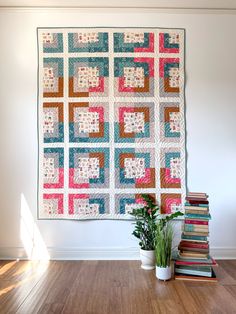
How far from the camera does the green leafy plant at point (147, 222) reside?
7.55 feet

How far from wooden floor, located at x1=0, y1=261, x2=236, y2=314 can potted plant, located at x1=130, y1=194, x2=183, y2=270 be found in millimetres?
121

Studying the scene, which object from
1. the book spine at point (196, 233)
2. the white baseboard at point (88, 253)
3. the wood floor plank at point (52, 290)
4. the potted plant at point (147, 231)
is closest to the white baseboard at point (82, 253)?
the white baseboard at point (88, 253)

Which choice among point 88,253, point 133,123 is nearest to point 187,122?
point 133,123

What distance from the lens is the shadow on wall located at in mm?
2564

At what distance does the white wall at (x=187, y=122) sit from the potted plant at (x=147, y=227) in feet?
0.71

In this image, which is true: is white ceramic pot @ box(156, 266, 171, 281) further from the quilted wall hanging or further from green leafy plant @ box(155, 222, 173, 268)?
the quilted wall hanging

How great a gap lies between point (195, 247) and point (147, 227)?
0.43 metres

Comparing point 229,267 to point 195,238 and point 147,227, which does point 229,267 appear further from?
point 147,227

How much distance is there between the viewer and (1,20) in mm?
2596

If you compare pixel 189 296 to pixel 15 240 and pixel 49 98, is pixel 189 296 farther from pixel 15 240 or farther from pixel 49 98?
pixel 49 98

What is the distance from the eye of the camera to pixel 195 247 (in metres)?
2.16

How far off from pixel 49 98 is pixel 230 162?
188 centimetres

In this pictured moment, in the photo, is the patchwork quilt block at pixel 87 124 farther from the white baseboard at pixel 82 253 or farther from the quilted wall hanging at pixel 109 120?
the white baseboard at pixel 82 253

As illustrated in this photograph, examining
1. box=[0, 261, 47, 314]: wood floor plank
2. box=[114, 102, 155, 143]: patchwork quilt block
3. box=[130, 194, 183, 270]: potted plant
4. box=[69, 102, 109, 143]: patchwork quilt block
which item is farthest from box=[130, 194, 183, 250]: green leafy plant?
box=[0, 261, 47, 314]: wood floor plank
